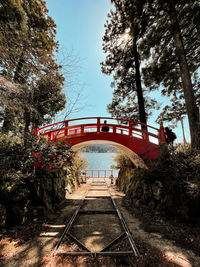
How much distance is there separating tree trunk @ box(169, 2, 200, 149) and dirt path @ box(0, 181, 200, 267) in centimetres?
446

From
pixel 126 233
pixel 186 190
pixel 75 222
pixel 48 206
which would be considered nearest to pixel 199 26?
pixel 186 190

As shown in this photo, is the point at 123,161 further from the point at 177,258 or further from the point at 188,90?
the point at 177,258

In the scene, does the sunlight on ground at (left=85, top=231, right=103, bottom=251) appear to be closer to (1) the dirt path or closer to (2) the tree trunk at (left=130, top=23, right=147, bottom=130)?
Answer: (1) the dirt path

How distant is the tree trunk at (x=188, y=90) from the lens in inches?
208

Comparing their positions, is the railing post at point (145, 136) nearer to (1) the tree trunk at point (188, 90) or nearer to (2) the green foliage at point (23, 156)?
(1) the tree trunk at point (188, 90)

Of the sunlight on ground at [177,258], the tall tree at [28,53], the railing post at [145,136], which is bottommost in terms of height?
the sunlight on ground at [177,258]

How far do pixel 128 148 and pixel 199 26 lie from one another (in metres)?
7.44

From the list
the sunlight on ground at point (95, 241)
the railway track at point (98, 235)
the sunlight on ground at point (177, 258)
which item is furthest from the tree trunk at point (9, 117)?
the sunlight on ground at point (177, 258)

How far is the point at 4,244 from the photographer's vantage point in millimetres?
2576

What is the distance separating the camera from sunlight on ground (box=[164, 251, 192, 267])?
214 cm

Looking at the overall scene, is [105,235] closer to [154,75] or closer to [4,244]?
[4,244]

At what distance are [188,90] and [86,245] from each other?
25.4 ft

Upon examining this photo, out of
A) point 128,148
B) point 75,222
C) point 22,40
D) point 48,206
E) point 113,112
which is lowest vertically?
point 75,222

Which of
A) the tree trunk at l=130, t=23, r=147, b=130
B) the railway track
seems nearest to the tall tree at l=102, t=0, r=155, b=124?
the tree trunk at l=130, t=23, r=147, b=130
